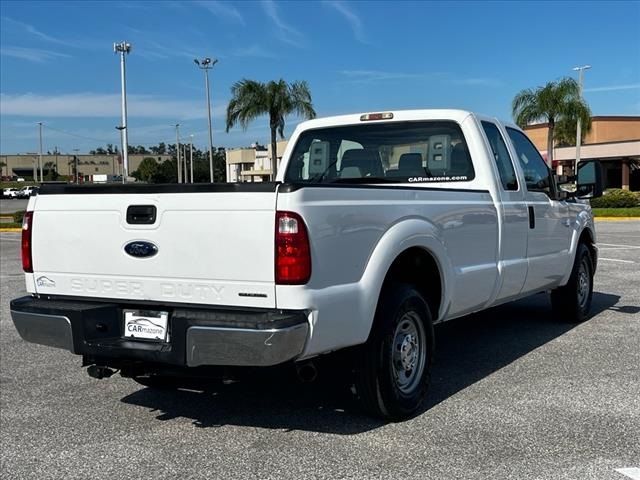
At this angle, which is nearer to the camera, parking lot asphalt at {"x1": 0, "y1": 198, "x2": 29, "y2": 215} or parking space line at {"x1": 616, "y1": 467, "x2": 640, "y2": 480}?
parking space line at {"x1": 616, "y1": 467, "x2": 640, "y2": 480}

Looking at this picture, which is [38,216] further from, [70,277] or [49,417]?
[49,417]

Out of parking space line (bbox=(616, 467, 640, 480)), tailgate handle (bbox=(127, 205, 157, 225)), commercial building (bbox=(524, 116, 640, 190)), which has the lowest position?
parking space line (bbox=(616, 467, 640, 480))

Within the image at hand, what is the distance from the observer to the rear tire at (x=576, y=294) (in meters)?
7.53

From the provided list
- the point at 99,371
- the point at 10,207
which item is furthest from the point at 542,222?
the point at 10,207

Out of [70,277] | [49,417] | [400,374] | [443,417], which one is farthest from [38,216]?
[443,417]

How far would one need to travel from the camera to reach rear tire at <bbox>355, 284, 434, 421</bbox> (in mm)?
4289

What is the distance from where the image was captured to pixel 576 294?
7551mm

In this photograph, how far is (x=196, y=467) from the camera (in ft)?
12.8

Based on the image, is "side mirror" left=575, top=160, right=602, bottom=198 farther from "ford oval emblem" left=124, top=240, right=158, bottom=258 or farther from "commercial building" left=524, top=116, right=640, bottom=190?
"commercial building" left=524, top=116, right=640, bottom=190

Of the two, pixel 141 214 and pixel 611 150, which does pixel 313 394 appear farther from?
pixel 611 150

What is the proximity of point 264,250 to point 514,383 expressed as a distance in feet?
8.57

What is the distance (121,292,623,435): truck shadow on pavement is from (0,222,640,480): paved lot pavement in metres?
0.01

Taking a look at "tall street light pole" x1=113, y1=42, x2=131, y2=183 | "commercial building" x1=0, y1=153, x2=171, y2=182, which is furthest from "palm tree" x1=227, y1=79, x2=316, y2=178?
"commercial building" x1=0, y1=153, x2=171, y2=182

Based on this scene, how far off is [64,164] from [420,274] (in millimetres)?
167237
